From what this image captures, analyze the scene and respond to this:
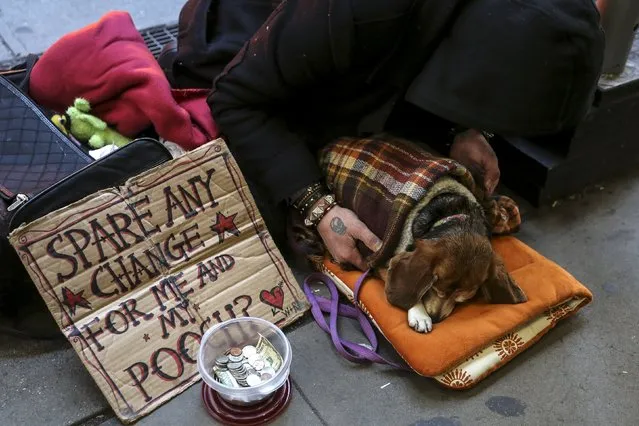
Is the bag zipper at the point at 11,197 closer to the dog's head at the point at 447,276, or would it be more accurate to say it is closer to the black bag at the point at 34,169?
the black bag at the point at 34,169

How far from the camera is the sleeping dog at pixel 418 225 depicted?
1546 millimetres

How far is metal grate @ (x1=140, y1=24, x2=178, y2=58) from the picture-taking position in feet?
8.46

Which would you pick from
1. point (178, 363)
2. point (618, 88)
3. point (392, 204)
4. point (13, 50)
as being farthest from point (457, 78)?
point (13, 50)

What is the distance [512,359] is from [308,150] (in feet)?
2.42

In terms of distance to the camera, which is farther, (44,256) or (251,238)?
(251,238)

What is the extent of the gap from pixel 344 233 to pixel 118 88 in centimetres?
70

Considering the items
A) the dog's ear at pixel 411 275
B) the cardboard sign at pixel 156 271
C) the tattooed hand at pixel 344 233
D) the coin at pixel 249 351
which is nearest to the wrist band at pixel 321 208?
the tattooed hand at pixel 344 233

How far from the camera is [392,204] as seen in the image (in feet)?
5.46

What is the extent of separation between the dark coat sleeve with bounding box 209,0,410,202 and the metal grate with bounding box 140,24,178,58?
3.24 ft

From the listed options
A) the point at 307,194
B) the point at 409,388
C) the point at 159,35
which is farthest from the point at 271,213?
the point at 159,35

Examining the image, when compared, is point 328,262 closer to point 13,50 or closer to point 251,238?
point 251,238

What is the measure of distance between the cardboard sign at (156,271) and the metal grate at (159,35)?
3.64ft

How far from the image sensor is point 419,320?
1601mm

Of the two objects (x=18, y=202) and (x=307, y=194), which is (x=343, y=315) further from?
(x=18, y=202)
